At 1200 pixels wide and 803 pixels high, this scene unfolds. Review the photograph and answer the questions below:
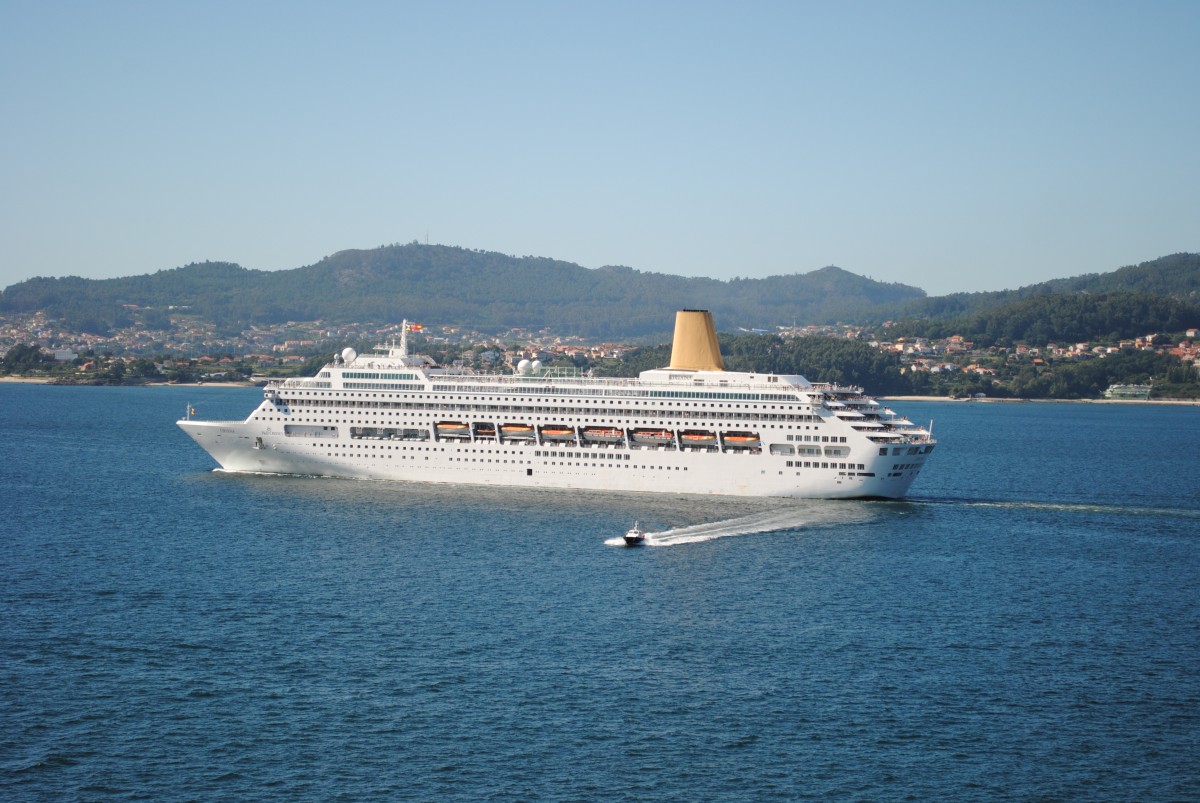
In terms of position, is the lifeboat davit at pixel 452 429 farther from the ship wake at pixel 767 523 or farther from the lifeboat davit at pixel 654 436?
the ship wake at pixel 767 523

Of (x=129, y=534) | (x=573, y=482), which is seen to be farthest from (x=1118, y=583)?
(x=129, y=534)

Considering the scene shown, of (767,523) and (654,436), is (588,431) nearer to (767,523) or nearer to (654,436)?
(654,436)

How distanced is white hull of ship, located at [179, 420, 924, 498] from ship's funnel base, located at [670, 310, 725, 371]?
5761mm

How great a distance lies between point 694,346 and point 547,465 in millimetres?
8467

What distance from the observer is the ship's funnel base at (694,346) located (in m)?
53.0

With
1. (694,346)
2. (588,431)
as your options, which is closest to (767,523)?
(588,431)

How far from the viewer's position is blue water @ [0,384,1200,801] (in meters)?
21.2

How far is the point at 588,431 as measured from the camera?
49719 millimetres

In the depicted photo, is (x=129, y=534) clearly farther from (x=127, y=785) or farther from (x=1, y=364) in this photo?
(x=1, y=364)

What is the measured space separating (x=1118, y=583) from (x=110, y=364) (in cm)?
15534

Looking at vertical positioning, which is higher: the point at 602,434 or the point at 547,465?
the point at 602,434

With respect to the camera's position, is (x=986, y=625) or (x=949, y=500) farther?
(x=949, y=500)

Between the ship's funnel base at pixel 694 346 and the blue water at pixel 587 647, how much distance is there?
7.73 meters

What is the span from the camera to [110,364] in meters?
168
